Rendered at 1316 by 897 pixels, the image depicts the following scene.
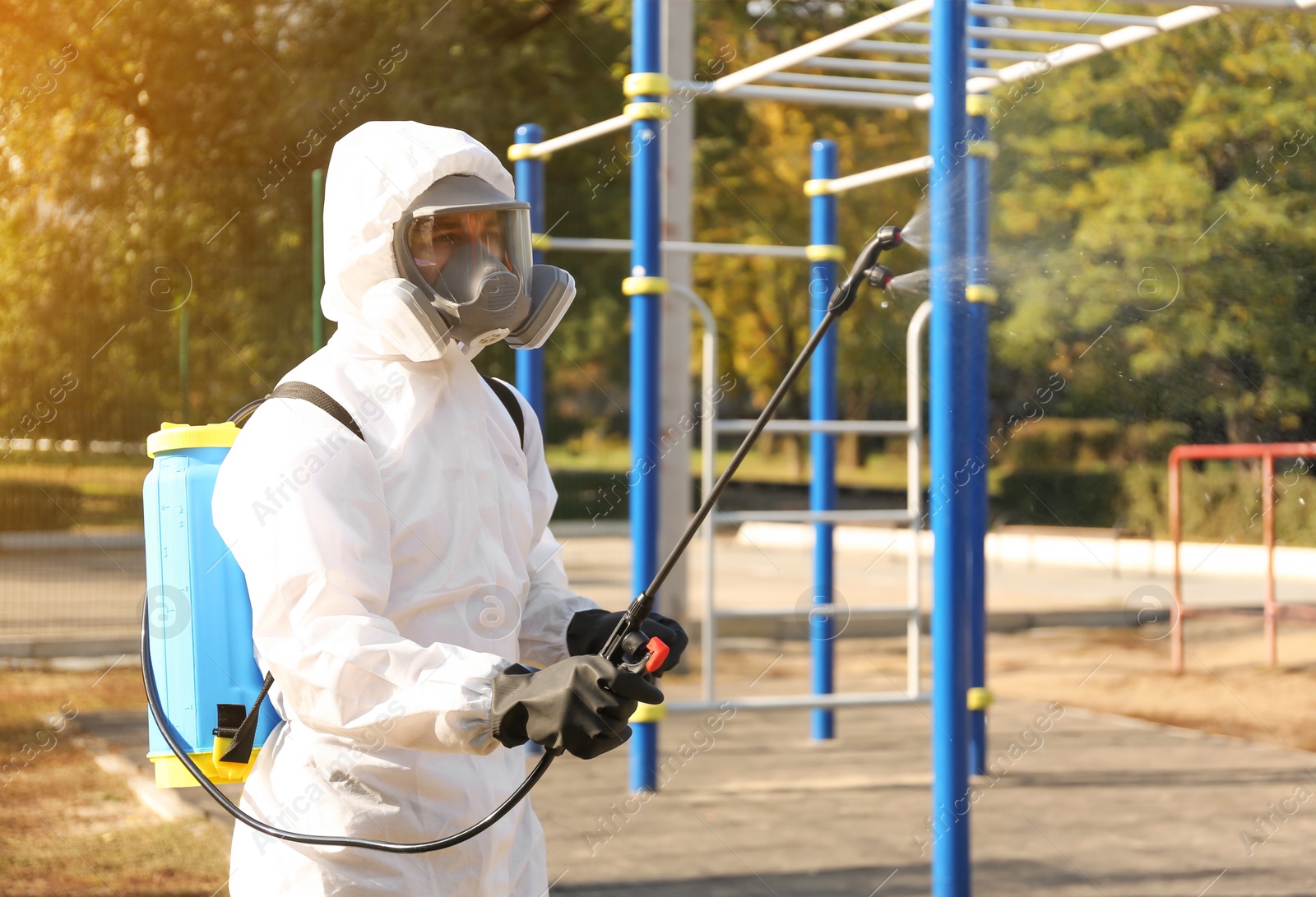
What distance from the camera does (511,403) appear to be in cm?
245

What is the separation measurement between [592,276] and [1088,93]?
5493mm

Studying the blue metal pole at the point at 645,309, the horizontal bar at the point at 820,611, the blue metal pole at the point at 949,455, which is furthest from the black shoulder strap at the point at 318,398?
the horizontal bar at the point at 820,611

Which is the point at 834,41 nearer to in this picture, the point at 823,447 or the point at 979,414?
the point at 979,414

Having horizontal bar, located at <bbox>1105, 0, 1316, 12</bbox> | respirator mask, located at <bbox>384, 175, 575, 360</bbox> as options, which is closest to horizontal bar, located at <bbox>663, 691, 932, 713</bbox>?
horizontal bar, located at <bbox>1105, 0, 1316, 12</bbox>

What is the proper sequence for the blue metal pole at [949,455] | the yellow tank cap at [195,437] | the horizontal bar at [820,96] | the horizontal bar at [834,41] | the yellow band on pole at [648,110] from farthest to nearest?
the horizontal bar at [820,96] < the yellow band on pole at [648,110] < the horizontal bar at [834,41] < the blue metal pole at [949,455] < the yellow tank cap at [195,437]

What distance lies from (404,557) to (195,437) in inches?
22.0

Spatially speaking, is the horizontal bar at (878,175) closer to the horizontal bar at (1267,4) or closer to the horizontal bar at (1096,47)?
the horizontal bar at (1096,47)

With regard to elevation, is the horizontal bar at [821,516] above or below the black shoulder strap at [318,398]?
below

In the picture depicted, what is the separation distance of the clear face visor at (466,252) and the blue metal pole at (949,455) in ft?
6.12

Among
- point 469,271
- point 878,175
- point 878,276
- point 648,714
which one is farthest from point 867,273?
point 878,175

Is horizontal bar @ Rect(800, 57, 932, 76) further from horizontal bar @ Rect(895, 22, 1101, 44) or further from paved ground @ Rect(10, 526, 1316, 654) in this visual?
paved ground @ Rect(10, 526, 1316, 654)

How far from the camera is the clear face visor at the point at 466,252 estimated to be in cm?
213

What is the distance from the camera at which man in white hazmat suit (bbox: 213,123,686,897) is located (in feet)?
6.28

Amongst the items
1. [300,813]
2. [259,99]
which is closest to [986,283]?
[300,813]
